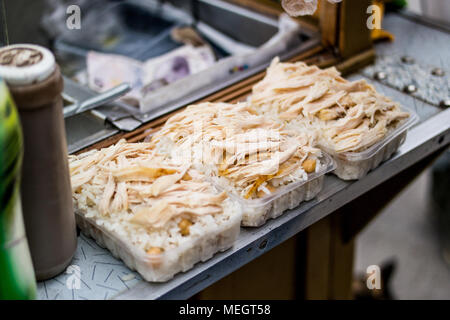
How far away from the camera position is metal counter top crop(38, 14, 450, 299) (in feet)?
4.26

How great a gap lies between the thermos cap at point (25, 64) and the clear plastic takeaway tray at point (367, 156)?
835mm

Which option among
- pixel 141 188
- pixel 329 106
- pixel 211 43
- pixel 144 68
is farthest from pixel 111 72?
pixel 141 188

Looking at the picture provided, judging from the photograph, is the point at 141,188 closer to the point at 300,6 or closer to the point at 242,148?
the point at 242,148

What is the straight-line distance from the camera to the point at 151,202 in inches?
52.2

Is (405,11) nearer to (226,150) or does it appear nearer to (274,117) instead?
(274,117)

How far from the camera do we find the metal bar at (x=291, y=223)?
51.6 inches

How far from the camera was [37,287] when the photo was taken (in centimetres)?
130

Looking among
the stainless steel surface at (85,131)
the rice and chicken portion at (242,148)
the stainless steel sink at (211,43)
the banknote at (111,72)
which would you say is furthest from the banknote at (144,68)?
the rice and chicken portion at (242,148)

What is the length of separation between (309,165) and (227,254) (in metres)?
0.33

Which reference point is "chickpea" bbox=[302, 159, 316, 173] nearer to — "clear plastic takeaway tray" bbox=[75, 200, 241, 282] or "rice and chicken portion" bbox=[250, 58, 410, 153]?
"rice and chicken portion" bbox=[250, 58, 410, 153]

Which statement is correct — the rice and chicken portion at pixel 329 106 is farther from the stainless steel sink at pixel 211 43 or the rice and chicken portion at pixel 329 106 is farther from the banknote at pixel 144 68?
the banknote at pixel 144 68

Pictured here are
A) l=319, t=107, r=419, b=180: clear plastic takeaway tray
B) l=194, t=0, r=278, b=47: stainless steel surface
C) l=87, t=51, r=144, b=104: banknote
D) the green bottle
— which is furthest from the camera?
l=194, t=0, r=278, b=47: stainless steel surface

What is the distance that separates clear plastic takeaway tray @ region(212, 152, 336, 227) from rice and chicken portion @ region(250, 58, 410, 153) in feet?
0.33

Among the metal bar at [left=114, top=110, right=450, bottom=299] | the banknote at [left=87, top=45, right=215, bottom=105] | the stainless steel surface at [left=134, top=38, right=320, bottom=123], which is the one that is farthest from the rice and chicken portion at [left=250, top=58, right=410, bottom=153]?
the banknote at [left=87, top=45, right=215, bottom=105]
